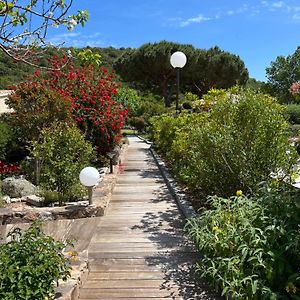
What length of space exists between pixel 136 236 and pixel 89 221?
916mm

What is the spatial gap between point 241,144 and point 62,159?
9.02 ft

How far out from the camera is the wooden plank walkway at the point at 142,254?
3260mm

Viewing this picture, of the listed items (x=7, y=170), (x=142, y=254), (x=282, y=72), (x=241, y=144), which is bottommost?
(x=142, y=254)

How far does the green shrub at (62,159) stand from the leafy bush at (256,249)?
9.38ft

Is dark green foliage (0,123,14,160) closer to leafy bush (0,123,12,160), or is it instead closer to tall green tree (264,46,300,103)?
leafy bush (0,123,12,160)

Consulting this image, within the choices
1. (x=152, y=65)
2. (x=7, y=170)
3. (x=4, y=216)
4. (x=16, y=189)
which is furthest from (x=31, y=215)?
(x=152, y=65)

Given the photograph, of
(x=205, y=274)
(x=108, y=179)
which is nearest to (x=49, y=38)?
(x=205, y=274)

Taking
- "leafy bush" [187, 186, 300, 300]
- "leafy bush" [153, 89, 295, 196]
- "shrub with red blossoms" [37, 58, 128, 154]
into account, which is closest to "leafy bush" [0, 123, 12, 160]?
"shrub with red blossoms" [37, 58, 128, 154]

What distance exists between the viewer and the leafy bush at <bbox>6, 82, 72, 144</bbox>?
7.76 metres

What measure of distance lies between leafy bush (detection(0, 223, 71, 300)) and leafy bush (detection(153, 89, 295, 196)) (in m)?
2.59

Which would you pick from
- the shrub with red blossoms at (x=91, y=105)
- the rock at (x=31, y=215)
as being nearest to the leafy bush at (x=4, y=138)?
the shrub with red blossoms at (x=91, y=105)

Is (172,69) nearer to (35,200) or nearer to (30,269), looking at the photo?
(35,200)

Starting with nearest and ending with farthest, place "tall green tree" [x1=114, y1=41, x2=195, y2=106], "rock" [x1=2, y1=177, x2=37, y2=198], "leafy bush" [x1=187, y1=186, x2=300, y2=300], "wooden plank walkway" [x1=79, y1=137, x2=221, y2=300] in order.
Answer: "leafy bush" [x1=187, y1=186, x2=300, y2=300], "wooden plank walkway" [x1=79, y1=137, x2=221, y2=300], "rock" [x1=2, y1=177, x2=37, y2=198], "tall green tree" [x1=114, y1=41, x2=195, y2=106]

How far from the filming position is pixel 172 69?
25297 mm
